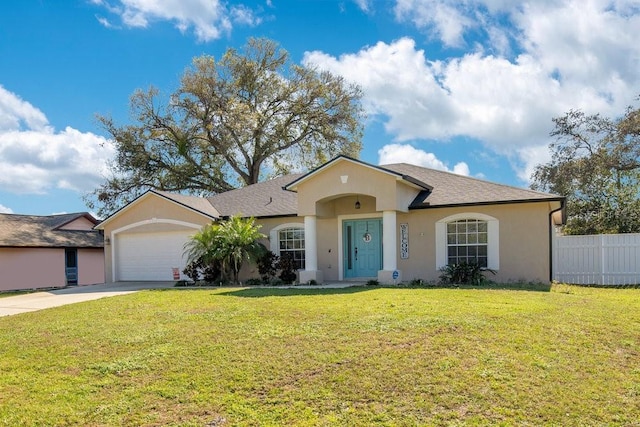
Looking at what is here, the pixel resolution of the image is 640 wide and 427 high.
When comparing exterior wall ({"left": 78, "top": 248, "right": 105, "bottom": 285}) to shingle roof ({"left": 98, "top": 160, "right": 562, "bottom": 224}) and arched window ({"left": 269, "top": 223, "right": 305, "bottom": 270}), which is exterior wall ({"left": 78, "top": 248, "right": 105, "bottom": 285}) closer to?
shingle roof ({"left": 98, "top": 160, "right": 562, "bottom": 224})

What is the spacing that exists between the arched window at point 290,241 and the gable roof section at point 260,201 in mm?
647

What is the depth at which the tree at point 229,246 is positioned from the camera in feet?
59.5

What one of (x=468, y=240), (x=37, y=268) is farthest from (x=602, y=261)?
(x=37, y=268)

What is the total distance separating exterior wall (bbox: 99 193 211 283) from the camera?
20.8m

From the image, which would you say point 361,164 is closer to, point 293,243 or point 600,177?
→ point 293,243

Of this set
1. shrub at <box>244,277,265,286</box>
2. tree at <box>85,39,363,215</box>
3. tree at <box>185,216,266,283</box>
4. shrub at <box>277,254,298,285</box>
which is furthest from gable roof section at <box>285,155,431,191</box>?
tree at <box>85,39,363,215</box>

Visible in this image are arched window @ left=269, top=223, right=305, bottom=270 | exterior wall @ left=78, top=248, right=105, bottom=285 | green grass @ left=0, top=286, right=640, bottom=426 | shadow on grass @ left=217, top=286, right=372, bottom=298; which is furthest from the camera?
exterior wall @ left=78, top=248, right=105, bottom=285

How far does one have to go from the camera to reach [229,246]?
59.4 ft

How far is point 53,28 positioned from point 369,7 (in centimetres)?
994

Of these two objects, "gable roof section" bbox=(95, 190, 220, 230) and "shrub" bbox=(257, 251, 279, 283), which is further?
"gable roof section" bbox=(95, 190, 220, 230)

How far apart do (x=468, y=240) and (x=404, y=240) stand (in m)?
2.10

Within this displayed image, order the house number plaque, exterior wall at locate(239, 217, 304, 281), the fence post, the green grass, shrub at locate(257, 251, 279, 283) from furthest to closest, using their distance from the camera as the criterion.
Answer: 1. exterior wall at locate(239, 217, 304, 281)
2. shrub at locate(257, 251, 279, 283)
3. the house number plaque
4. the fence post
5. the green grass

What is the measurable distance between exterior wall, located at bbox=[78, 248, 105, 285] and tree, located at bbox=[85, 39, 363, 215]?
3.42m

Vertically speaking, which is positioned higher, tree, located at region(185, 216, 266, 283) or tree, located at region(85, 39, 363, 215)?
tree, located at region(85, 39, 363, 215)
